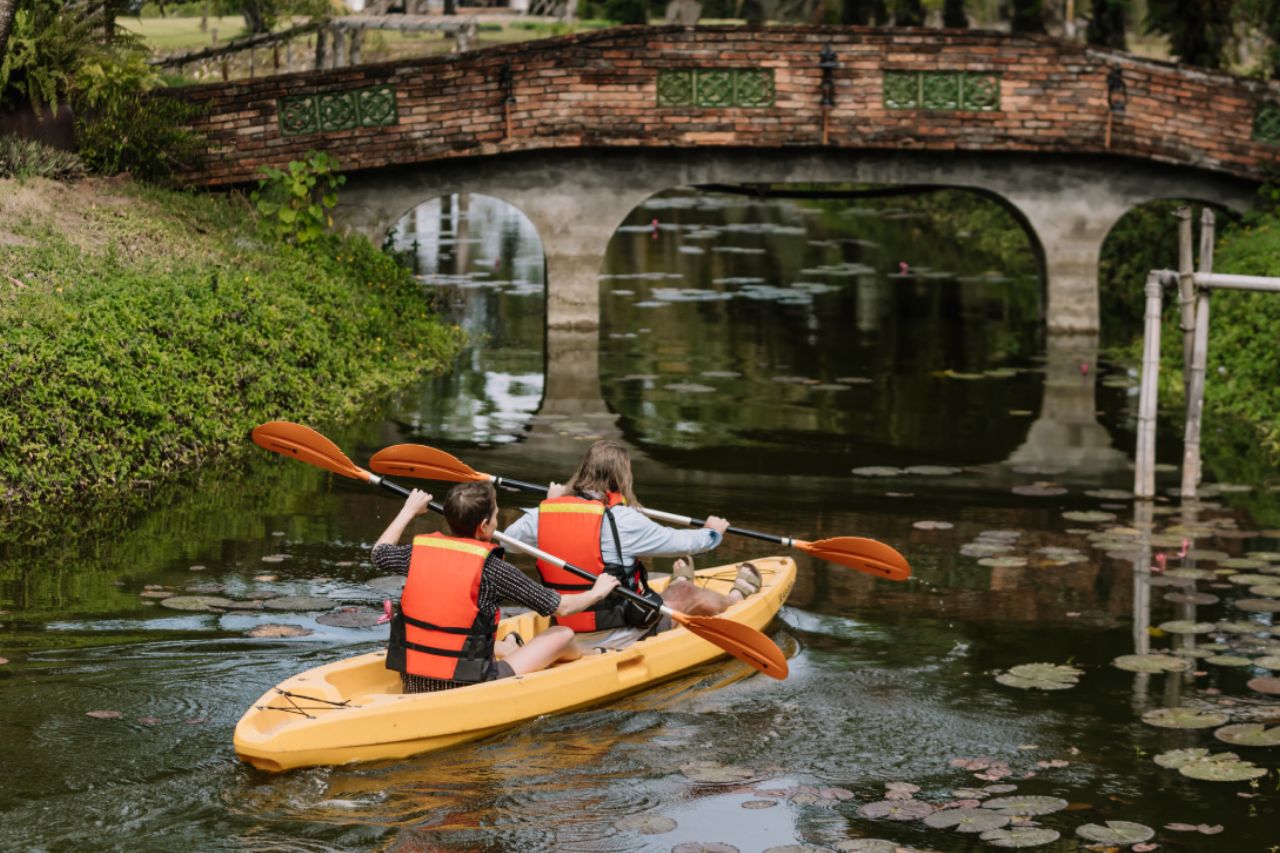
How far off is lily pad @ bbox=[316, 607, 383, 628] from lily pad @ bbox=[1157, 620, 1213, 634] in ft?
14.8

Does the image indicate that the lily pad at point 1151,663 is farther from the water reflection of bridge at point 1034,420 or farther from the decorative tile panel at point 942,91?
the decorative tile panel at point 942,91

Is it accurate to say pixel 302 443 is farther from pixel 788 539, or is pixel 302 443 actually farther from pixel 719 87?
pixel 719 87

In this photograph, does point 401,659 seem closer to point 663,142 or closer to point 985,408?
point 985,408

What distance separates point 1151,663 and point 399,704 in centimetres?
419

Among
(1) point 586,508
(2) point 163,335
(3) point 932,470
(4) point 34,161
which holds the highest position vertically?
(4) point 34,161

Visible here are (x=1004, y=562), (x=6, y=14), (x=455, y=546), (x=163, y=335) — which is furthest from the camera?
(x=163, y=335)

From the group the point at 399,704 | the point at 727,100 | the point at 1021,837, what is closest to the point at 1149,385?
the point at 1021,837

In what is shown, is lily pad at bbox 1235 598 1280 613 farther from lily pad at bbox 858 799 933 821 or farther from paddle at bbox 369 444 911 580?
lily pad at bbox 858 799 933 821

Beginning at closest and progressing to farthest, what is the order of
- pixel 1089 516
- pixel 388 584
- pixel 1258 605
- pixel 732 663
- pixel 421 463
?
pixel 732 663 → pixel 421 463 → pixel 1258 605 → pixel 388 584 → pixel 1089 516

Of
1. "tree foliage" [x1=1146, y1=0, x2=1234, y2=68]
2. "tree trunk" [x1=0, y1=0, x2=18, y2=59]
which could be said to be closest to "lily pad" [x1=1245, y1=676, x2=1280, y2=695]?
"tree trunk" [x1=0, y1=0, x2=18, y2=59]

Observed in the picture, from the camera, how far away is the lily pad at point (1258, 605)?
35.7 feet

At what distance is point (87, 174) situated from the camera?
1969 centimetres

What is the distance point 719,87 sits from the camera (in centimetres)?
2131

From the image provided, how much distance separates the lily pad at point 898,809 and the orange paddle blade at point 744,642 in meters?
1.32
